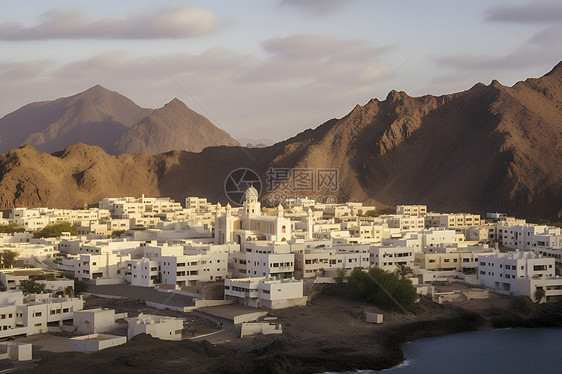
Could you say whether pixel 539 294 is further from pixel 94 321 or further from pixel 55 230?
pixel 55 230

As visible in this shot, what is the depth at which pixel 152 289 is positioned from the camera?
43.6m

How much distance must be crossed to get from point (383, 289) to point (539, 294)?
8286 mm

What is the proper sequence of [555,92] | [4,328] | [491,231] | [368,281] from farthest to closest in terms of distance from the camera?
[555,92] < [491,231] < [368,281] < [4,328]

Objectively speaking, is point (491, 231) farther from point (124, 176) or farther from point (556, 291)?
point (124, 176)

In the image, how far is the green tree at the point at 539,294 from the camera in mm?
41938

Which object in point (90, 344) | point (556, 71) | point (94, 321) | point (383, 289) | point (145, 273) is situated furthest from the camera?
point (556, 71)

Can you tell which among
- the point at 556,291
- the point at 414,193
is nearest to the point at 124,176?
the point at 414,193

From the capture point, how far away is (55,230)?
64.9m

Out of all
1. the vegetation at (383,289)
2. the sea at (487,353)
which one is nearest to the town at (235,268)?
the vegetation at (383,289)

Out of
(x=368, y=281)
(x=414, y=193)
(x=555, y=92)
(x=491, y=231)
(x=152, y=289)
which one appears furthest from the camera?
(x=555, y=92)

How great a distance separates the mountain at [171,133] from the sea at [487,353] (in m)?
148

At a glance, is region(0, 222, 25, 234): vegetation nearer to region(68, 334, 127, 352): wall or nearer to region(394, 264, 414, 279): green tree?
region(394, 264, 414, 279): green tree

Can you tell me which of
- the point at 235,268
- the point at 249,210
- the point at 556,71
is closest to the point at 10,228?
the point at 249,210

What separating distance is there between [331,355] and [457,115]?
90.8m
